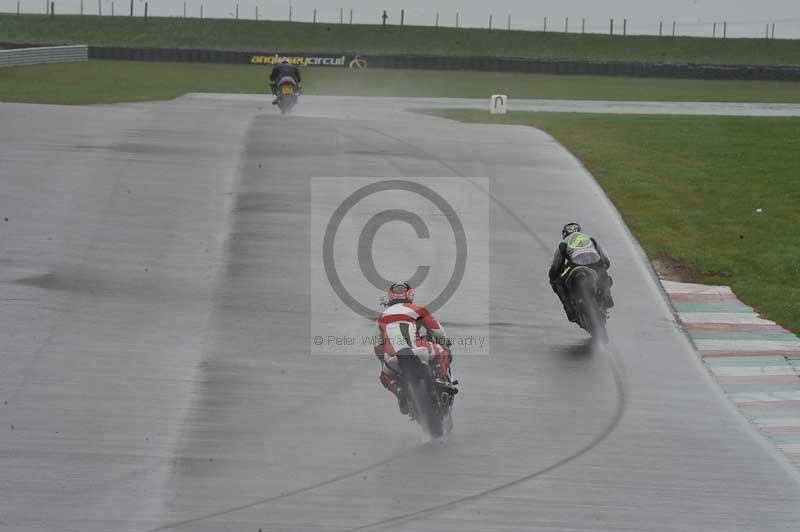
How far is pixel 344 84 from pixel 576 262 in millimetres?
35798

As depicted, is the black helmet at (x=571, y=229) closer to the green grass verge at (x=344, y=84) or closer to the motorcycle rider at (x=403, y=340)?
the motorcycle rider at (x=403, y=340)

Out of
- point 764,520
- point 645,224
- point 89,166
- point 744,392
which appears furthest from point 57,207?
point 764,520

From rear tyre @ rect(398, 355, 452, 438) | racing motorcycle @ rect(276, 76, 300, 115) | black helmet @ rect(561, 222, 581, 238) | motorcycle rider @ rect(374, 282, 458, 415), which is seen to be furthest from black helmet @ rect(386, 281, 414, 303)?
racing motorcycle @ rect(276, 76, 300, 115)

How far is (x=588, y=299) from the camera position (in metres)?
16.2

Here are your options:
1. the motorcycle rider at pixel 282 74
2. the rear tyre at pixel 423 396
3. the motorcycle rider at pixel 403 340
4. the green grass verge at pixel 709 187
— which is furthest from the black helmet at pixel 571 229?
the motorcycle rider at pixel 282 74

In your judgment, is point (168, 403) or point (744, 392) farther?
Result: point (744, 392)

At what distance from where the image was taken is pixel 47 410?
12906 millimetres

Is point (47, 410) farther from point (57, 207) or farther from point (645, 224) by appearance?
point (645, 224)

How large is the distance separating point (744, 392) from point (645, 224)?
829cm

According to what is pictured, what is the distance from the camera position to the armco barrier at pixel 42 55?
5278cm

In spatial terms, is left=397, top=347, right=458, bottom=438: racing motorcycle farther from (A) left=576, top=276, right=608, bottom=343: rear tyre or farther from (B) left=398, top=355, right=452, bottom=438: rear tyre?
(A) left=576, top=276, right=608, bottom=343: rear tyre

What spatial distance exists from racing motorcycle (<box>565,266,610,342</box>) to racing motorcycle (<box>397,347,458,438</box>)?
4.11m

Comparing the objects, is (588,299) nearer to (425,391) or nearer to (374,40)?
(425,391)

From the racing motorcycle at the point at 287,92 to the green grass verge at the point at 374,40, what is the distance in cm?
3640
